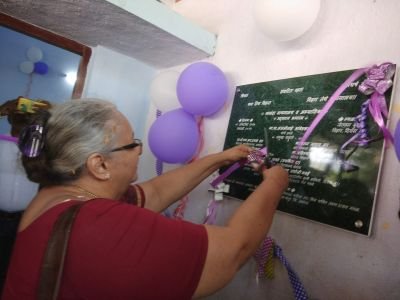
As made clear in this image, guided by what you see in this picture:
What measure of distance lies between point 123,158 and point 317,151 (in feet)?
2.11

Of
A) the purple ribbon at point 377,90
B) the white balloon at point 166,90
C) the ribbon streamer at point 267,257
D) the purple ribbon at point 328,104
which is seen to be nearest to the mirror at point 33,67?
the white balloon at point 166,90

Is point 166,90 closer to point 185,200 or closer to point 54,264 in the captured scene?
point 185,200

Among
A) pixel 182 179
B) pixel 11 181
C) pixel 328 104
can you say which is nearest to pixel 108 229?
pixel 182 179

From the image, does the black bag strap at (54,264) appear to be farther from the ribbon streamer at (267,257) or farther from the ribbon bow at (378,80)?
the ribbon bow at (378,80)

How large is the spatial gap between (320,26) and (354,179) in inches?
23.3

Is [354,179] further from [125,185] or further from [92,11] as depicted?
[92,11]

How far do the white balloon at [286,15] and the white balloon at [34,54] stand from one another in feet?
4.54

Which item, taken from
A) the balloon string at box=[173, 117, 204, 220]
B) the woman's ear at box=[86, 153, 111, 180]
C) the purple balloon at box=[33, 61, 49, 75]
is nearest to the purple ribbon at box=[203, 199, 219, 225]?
the balloon string at box=[173, 117, 204, 220]

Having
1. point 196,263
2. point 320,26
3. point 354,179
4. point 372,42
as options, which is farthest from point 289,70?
point 196,263

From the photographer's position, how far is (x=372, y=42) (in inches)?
37.8

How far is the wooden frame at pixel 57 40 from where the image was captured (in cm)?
159

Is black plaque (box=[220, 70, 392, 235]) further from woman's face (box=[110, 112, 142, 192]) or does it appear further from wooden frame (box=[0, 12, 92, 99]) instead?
wooden frame (box=[0, 12, 92, 99])

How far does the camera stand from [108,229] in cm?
58

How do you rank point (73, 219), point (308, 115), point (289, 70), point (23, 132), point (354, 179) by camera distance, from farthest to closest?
1. point (289, 70)
2. point (308, 115)
3. point (354, 179)
4. point (23, 132)
5. point (73, 219)
